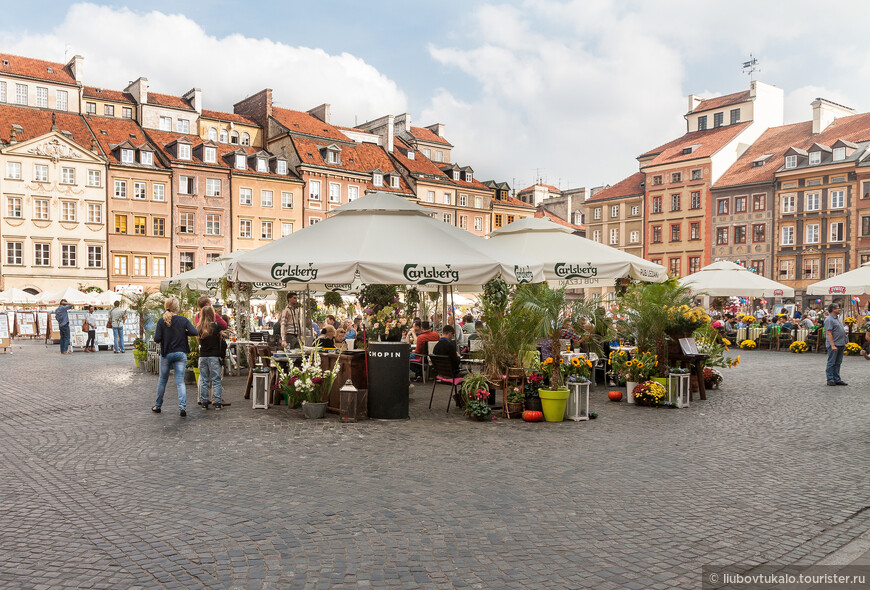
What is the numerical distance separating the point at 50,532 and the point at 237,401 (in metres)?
7.49

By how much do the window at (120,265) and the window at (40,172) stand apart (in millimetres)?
6982

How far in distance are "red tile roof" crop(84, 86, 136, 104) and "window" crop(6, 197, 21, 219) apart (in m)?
12.0

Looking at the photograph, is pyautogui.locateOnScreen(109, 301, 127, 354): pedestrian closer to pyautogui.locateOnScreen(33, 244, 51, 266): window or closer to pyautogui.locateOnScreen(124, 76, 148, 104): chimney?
pyautogui.locateOnScreen(33, 244, 51, 266): window

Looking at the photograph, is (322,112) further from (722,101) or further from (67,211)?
(722,101)

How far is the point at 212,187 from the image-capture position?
181 ft

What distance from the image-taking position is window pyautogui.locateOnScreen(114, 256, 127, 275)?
52.2 meters

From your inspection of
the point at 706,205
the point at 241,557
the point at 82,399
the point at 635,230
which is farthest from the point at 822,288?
the point at 635,230

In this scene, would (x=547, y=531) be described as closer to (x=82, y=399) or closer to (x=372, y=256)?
(x=372, y=256)

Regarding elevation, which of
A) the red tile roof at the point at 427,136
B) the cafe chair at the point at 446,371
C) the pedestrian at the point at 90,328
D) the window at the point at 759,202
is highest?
the red tile roof at the point at 427,136

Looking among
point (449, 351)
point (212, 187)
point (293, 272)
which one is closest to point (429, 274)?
point (449, 351)

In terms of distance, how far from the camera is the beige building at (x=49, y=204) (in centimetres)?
4866

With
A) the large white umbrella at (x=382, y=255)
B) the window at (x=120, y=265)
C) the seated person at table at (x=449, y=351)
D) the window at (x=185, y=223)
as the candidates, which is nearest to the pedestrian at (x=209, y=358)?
the large white umbrella at (x=382, y=255)

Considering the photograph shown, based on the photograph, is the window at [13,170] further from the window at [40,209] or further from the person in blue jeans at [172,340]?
the person in blue jeans at [172,340]

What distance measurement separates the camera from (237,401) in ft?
42.4
